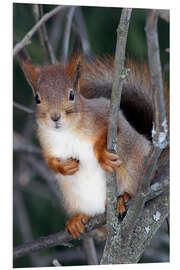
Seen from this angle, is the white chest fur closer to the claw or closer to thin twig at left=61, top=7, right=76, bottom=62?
the claw

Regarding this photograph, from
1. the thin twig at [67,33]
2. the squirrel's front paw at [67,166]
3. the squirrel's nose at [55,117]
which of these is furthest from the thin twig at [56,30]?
the squirrel's nose at [55,117]

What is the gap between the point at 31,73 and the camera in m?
2.56

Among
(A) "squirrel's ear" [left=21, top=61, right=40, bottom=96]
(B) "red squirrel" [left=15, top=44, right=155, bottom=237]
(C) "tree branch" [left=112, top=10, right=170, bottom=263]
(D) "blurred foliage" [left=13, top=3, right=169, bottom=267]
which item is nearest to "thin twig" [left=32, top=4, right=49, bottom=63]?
(D) "blurred foliage" [left=13, top=3, right=169, bottom=267]

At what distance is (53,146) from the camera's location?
8.49 feet

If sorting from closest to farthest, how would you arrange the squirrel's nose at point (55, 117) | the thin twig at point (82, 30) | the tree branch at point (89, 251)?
the squirrel's nose at point (55, 117) < the tree branch at point (89, 251) < the thin twig at point (82, 30)

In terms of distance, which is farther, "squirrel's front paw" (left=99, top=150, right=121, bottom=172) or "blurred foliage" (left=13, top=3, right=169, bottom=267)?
"blurred foliage" (left=13, top=3, right=169, bottom=267)

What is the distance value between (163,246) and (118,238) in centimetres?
107

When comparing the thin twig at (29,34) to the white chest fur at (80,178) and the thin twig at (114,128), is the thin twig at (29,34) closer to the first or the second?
the white chest fur at (80,178)

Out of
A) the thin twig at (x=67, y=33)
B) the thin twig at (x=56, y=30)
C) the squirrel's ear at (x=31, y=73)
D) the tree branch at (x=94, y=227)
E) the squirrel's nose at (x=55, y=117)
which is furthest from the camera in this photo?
the thin twig at (x=56, y=30)

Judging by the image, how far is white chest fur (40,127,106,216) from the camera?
2.52m

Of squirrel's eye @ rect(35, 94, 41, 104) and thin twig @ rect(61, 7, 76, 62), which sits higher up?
thin twig @ rect(61, 7, 76, 62)

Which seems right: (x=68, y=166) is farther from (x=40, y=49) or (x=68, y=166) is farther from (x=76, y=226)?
(x=40, y=49)

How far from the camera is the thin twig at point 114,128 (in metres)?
2.14
